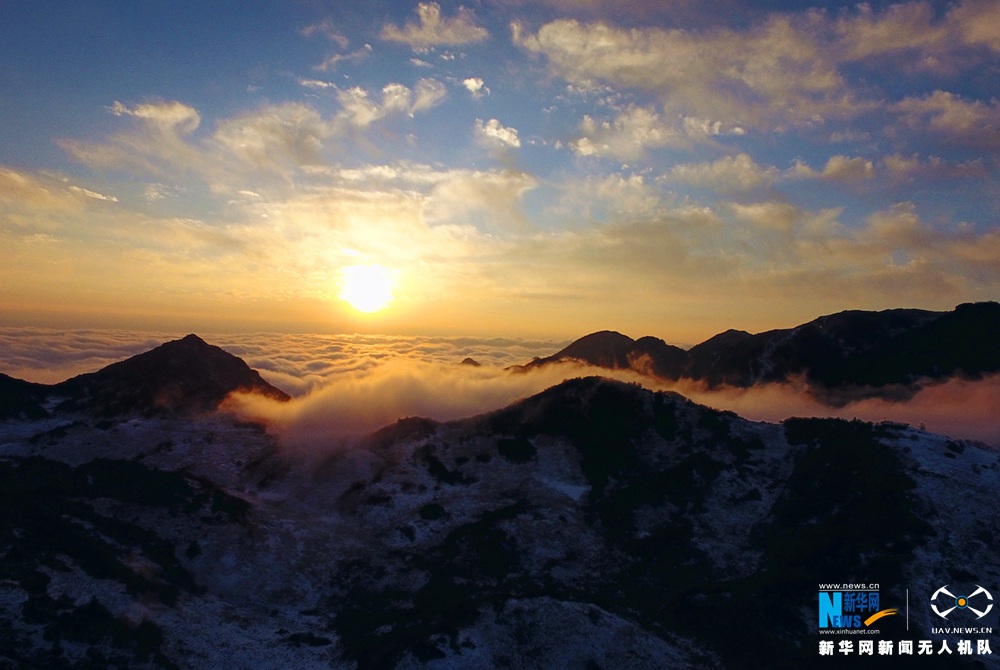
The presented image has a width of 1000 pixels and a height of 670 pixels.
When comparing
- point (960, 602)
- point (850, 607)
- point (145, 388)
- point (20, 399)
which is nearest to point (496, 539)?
point (850, 607)

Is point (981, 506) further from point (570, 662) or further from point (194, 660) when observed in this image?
point (194, 660)

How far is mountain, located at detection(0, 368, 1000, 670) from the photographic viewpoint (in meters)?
70.1

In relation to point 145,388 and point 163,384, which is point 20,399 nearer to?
point 145,388

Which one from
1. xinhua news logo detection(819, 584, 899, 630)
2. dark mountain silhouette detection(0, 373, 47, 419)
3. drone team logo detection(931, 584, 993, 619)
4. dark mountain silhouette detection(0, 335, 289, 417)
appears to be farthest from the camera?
dark mountain silhouette detection(0, 335, 289, 417)

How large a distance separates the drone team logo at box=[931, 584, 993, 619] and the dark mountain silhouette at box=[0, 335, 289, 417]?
6841 inches

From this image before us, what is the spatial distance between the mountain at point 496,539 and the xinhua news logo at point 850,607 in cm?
135

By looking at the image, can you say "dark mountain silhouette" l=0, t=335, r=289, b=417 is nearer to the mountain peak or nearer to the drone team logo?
the mountain peak

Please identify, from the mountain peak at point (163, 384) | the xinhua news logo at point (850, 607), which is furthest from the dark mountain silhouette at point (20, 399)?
the xinhua news logo at point (850, 607)

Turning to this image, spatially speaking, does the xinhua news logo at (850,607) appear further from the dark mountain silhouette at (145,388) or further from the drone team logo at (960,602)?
the dark mountain silhouette at (145,388)

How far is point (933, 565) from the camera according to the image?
81500mm

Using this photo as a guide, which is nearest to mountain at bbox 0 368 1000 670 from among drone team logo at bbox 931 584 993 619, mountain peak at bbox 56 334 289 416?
drone team logo at bbox 931 584 993 619

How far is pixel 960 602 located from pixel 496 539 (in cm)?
6732

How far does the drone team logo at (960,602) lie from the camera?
74000mm

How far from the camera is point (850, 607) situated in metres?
77.8
